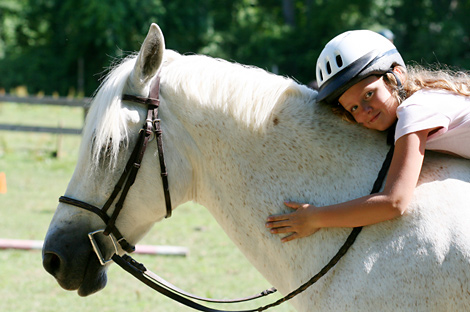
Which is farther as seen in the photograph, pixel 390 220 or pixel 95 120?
pixel 95 120

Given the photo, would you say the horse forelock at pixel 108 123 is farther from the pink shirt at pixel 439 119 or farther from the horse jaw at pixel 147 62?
the pink shirt at pixel 439 119

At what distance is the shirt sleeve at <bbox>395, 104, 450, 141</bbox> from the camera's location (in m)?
2.22

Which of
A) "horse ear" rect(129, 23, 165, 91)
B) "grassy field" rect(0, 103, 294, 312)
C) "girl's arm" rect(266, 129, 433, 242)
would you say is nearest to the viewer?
"girl's arm" rect(266, 129, 433, 242)

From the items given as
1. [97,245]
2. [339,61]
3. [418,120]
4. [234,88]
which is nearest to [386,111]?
[418,120]

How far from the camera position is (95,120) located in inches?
97.2

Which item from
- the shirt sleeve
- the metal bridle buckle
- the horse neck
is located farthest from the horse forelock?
the shirt sleeve

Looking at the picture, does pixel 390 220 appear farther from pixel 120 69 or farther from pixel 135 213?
pixel 120 69

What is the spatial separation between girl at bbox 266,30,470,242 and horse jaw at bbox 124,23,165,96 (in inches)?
31.4

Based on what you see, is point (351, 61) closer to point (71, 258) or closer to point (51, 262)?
point (71, 258)

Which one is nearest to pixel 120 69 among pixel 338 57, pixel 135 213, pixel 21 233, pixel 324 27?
pixel 135 213

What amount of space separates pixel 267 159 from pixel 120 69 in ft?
2.80

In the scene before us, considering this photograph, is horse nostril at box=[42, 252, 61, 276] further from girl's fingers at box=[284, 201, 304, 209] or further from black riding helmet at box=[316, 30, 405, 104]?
black riding helmet at box=[316, 30, 405, 104]

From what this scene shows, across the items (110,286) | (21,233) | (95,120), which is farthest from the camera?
(21,233)

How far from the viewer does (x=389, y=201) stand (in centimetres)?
218
